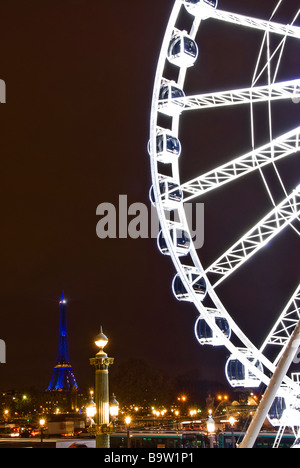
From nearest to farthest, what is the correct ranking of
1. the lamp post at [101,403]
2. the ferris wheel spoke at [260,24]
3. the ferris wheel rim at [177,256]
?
1. the lamp post at [101,403]
2. the ferris wheel spoke at [260,24]
3. the ferris wheel rim at [177,256]

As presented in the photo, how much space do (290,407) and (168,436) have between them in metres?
31.9

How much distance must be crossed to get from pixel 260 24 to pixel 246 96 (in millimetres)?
2158

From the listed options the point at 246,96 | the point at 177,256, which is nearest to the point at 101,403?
the point at 177,256

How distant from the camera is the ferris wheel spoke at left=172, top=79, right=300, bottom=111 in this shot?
18.6 meters

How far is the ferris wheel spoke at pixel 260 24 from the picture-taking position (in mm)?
18469

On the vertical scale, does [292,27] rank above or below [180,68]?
below

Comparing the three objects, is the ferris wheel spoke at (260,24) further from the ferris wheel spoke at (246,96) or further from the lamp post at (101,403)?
the lamp post at (101,403)

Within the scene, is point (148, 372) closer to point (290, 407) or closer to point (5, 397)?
point (5, 397)

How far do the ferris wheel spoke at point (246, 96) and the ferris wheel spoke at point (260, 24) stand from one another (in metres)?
1.44

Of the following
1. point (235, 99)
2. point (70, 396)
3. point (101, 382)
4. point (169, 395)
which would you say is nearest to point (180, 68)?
point (235, 99)

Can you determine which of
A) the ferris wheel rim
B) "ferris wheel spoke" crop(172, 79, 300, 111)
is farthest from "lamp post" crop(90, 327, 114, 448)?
"ferris wheel spoke" crop(172, 79, 300, 111)

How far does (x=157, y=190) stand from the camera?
2228 cm

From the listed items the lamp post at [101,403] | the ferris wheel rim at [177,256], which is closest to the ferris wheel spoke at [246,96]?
the ferris wheel rim at [177,256]

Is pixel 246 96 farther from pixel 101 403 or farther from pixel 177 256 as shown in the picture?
pixel 101 403
